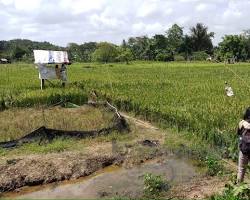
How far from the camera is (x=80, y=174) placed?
789cm

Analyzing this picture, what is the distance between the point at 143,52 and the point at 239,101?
198ft

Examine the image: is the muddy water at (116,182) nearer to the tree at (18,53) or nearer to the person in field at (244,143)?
the person in field at (244,143)

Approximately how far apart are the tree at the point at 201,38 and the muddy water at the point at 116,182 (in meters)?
68.9

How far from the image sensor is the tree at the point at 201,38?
76.3m

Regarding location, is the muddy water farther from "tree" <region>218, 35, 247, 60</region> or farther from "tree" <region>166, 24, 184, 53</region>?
"tree" <region>166, 24, 184, 53</region>

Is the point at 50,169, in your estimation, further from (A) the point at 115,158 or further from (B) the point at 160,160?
(B) the point at 160,160

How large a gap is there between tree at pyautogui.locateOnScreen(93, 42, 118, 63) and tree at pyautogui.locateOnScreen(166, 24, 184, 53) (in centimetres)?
1104

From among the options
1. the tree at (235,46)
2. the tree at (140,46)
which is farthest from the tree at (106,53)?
the tree at (235,46)

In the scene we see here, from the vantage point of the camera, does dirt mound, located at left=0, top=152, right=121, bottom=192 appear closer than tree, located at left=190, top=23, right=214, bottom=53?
Yes

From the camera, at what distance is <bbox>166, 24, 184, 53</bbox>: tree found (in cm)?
7219

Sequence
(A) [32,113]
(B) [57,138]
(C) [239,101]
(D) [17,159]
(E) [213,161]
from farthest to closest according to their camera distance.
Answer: (C) [239,101]
(A) [32,113]
(B) [57,138]
(D) [17,159]
(E) [213,161]

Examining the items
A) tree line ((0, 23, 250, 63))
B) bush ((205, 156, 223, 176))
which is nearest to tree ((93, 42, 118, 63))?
tree line ((0, 23, 250, 63))

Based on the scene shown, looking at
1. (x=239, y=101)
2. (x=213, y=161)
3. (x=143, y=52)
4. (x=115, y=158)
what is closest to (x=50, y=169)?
(x=115, y=158)

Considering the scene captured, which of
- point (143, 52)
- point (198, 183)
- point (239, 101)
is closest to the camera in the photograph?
point (198, 183)
